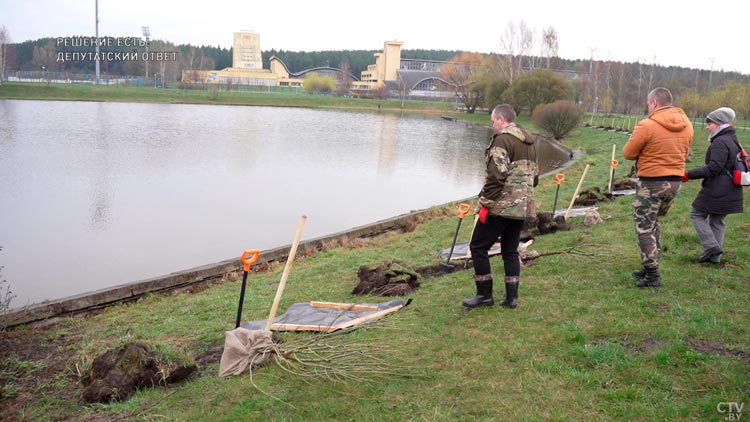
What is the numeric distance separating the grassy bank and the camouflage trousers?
41 centimetres

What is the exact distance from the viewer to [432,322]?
596cm

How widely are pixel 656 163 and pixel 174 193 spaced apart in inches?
601

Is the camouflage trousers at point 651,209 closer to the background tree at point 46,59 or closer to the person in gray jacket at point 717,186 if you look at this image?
the person in gray jacket at point 717,186

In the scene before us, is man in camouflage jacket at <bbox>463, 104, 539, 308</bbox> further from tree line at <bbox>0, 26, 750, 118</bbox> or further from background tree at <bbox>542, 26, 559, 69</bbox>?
background tree at <bbox>542, 26, 559, 69</bbox>

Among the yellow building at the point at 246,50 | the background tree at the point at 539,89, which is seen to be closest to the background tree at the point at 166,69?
the yellow building at the point at 246,50

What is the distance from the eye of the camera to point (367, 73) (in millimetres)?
168125

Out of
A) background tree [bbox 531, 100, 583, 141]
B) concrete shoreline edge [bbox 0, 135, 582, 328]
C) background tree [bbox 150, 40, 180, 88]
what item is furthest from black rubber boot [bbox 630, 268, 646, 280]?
background tree [bbox 150, 40, 180, 88]

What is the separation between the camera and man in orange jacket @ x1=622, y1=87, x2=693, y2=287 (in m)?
6.36

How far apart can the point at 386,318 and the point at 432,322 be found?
0.50 metres

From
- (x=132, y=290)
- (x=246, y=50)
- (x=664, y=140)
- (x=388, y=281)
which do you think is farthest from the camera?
(x=246, y=50)

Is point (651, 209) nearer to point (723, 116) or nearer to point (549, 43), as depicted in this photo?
point (723, 116)

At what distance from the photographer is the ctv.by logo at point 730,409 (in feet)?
12.6

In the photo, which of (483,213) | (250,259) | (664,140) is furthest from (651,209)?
(250,259)

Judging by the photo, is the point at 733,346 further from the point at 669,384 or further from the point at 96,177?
the point at 96,177
